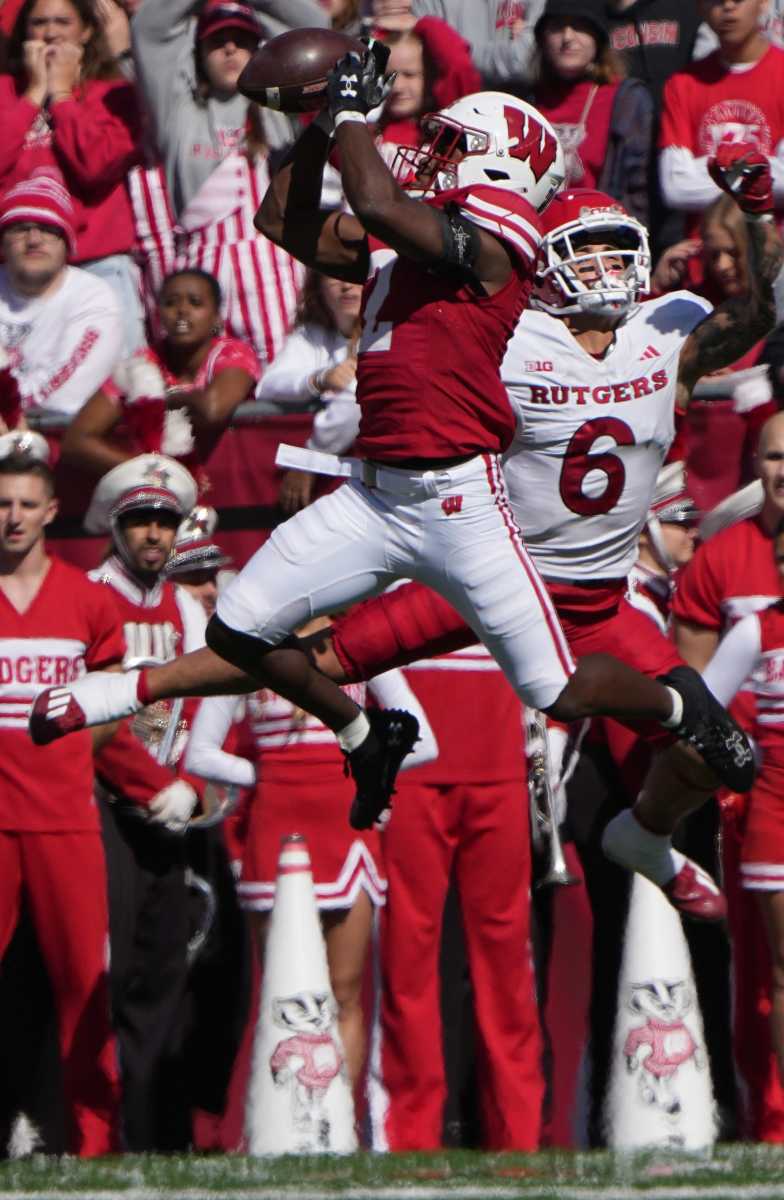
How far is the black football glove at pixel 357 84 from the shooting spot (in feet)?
17.7

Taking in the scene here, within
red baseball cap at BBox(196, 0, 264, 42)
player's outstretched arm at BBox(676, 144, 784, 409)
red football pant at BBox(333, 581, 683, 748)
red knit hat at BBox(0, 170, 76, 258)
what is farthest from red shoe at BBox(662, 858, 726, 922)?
red baseball cap at BBox(196, 0, 264, 42)

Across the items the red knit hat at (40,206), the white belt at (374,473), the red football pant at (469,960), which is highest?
the red knit hat at (40,206)

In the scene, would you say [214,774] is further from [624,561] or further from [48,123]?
[48,123]

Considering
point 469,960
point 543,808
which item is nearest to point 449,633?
point 543,808

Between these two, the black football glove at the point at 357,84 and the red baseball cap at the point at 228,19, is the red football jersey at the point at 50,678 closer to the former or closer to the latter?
the black football glove at the point at 357,84

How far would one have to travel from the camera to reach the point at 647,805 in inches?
247

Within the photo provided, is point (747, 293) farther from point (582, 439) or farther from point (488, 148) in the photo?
point (488, 148)

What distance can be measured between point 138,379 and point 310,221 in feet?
7.02

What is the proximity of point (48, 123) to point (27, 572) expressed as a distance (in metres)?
2.45

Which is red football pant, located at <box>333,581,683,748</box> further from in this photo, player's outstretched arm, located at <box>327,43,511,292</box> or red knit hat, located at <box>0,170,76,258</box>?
red knit hat, located at <box>0,170,76,258</box>

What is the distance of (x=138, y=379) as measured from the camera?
7.82 metres

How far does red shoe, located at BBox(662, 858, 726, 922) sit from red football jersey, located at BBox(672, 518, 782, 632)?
33.8 inches

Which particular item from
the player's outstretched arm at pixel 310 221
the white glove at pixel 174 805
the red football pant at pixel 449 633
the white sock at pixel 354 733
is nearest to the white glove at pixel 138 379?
the white glove at pixel 174 805

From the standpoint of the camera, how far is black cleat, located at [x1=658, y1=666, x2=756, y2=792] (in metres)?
5.95
